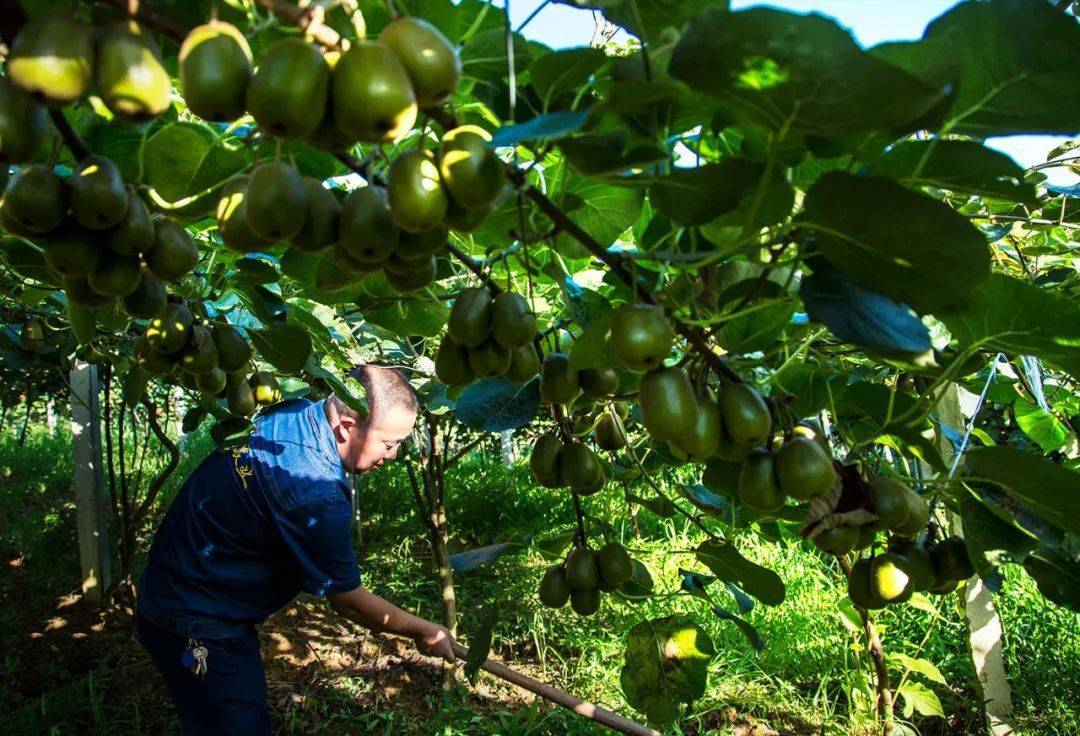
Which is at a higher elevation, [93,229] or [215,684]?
[93,229]

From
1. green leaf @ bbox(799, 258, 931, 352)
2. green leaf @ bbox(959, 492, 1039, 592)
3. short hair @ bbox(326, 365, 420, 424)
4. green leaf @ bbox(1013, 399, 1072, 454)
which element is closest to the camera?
green leaf @ bbox(799, 258, 931, 352)

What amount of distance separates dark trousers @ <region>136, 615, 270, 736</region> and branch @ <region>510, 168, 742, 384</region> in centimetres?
262

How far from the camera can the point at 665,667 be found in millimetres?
1766

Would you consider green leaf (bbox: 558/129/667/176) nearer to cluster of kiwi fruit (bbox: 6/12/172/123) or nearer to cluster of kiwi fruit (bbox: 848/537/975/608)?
cluster of kiwi fruit (bbox: 6/12/172/123)

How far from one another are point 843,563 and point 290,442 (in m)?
2.10

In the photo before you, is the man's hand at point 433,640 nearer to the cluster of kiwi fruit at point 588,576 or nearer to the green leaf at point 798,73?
the cluster of kiwi fruit at point 588,576

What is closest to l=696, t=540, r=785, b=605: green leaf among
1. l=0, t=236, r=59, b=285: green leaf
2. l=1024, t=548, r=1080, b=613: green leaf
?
l=1024, t=548, r=1080, b=613: green leaf

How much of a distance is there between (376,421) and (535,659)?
8.85ft

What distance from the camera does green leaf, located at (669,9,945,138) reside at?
55 centimetres

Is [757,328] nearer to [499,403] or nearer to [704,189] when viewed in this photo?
[704,189]

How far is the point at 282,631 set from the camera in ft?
17.0

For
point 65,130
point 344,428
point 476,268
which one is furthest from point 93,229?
point 344,428

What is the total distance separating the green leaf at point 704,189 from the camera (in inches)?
29.5

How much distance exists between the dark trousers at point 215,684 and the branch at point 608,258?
2.62m
